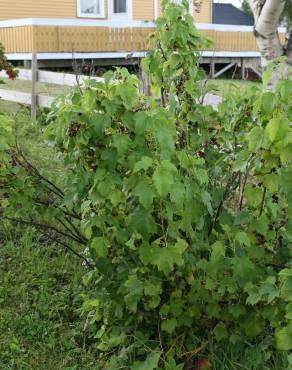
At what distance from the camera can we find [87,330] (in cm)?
347

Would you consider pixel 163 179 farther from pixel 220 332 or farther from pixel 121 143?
pixel 220 332

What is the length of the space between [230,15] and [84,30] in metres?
18.1

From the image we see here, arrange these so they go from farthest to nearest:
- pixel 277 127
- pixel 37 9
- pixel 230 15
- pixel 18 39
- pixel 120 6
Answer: pixel 230 15 < pixel 120 6 < pixel 37 9 < pixel 18 39 < pixel 277 127

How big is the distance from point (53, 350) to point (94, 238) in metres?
1.05

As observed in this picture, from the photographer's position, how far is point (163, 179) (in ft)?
7.04

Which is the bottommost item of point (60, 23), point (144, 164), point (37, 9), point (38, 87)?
point (38, 87)

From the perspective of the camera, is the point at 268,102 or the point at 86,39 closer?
the point at 268,102

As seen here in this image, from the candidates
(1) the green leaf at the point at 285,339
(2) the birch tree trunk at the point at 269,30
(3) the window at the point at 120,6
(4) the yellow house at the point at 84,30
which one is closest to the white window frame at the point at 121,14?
(4) the yellow house at the point at 84,30

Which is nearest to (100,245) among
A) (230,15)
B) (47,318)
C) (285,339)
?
(285,339)

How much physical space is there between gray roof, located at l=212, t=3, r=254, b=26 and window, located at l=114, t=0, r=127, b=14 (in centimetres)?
1080

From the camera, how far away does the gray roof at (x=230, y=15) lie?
107ft

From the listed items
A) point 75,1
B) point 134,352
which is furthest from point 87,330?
point 75,1

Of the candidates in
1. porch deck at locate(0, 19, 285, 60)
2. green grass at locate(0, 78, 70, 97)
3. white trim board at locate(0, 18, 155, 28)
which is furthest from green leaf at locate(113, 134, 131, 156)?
white trim board at locate(0, 18, 155, 28)

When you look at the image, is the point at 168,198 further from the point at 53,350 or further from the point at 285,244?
the point at 53,350
